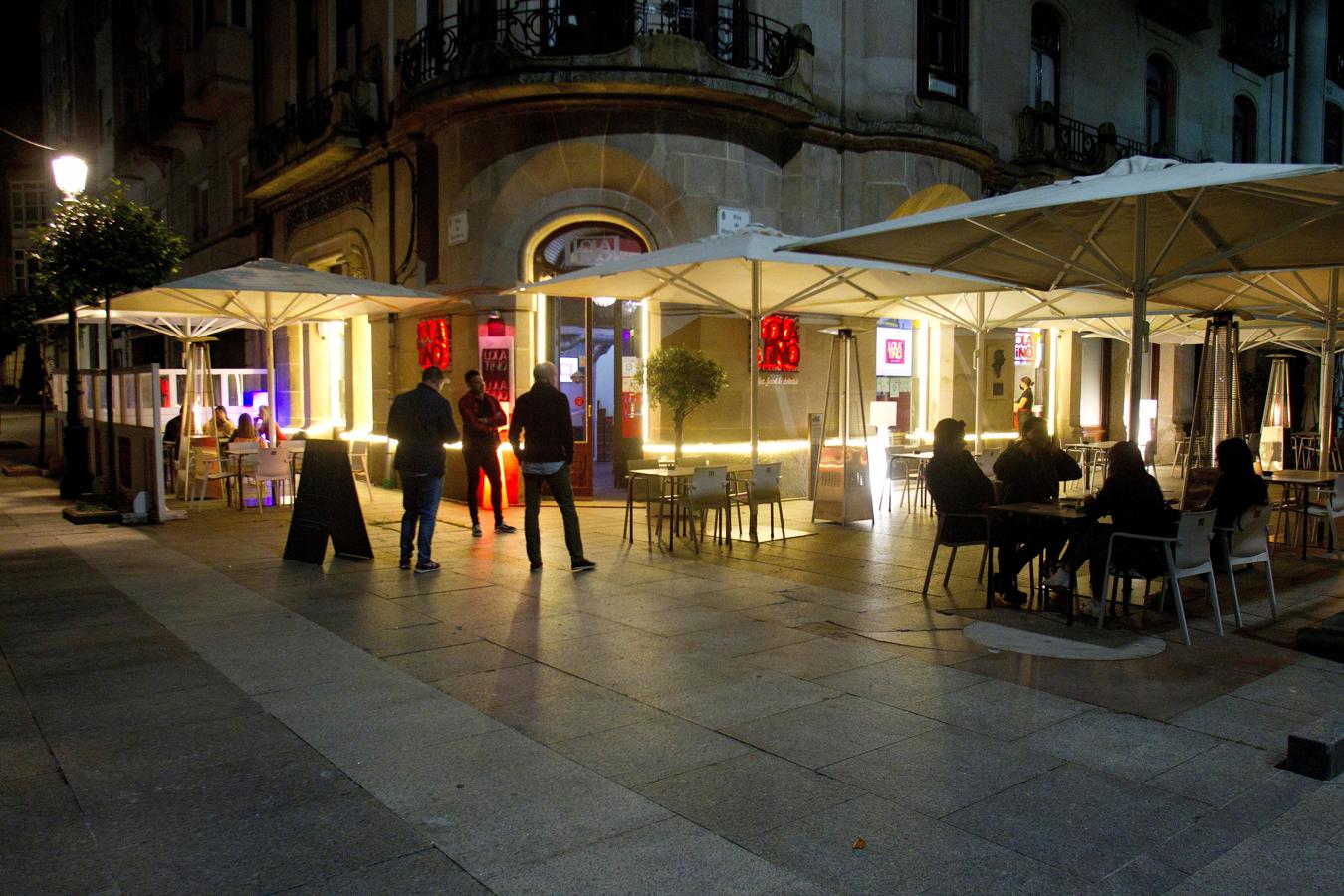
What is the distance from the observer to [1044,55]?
1930 cm

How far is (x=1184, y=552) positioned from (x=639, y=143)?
922 centimetres

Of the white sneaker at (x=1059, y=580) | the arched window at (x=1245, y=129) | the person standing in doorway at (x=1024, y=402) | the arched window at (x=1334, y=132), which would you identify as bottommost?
the white sneaker at (x=1059, y=580)

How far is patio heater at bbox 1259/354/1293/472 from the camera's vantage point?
1518 cm

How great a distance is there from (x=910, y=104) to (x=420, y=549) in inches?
432

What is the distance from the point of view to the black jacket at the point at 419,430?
882 cm

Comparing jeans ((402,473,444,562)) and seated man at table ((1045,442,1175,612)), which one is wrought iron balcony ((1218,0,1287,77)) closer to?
seated man at table ((1045,442,1175,612))

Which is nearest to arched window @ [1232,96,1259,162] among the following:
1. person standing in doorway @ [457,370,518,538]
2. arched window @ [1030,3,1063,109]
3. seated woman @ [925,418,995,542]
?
arched window @ [1030,3,1063,109]

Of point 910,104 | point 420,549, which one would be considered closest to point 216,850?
point 420,549

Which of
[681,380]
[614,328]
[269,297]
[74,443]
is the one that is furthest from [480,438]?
[74,443]

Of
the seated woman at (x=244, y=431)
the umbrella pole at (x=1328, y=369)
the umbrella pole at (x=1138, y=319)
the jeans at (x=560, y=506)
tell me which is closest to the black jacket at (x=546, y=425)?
the jeans at (x=560, y=506)

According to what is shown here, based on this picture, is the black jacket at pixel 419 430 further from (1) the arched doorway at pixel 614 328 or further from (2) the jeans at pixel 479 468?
(1) the arched doorway at pixel 614 328

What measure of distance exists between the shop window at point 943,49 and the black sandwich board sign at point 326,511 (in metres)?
11.3

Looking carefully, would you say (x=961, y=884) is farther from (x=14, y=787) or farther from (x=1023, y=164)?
(x=1023, y=164)

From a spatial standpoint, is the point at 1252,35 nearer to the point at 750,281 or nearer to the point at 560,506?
the point at 750,281
